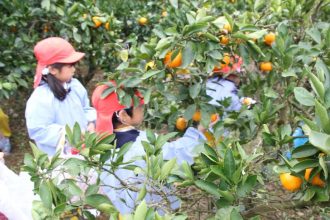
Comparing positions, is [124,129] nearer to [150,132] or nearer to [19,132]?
[150,132]

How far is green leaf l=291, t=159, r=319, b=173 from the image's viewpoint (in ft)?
3.17

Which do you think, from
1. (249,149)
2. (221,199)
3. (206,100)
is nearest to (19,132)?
(249,149)

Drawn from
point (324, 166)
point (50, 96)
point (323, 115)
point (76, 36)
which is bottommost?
point (50, 96)

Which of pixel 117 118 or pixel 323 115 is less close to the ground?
pixel 323 115

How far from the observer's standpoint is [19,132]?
432cm

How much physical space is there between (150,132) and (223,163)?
19.1 inches

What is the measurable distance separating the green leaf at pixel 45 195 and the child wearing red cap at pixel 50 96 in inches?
48.1

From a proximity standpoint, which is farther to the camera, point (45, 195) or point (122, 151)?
point (122, 151)

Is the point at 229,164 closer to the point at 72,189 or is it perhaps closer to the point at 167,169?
the point at 167,169

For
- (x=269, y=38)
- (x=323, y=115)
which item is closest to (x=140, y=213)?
(x=323, y=115)

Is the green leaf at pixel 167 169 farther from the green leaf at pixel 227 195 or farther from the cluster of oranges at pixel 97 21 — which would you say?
the cluster of oranges at pixel 97 21

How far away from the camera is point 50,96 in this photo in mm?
2473

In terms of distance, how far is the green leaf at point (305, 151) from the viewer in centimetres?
96

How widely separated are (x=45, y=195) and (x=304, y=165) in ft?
2.29
